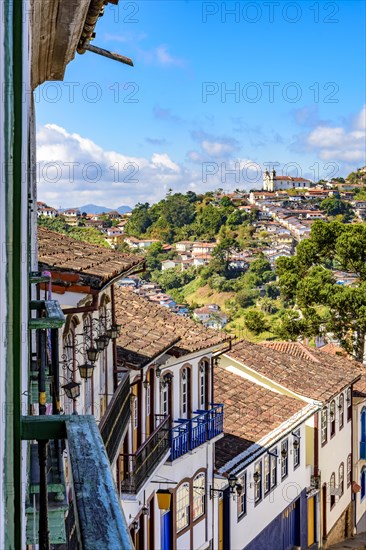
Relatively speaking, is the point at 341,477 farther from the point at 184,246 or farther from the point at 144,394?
the point at 184,246

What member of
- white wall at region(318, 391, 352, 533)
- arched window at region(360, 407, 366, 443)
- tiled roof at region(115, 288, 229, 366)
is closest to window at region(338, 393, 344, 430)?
white wall at region(318, 391, 352, 533)

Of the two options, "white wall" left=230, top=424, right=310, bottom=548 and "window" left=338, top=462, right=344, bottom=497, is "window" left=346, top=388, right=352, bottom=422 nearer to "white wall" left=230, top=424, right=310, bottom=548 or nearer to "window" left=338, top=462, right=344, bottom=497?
"window" left=338, top=462, right=344, bottom=497

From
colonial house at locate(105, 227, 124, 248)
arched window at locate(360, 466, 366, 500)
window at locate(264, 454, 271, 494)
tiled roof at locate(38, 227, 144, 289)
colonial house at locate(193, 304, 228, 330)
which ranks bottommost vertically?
arched window at locate(360, 466, 366, 500)

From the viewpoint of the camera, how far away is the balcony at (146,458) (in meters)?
14.2

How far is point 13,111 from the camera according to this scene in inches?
91.5

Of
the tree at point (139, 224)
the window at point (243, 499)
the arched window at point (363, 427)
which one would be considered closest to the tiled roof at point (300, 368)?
the arched window at point (363, 427)

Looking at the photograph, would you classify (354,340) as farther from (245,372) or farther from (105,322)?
(105,322)

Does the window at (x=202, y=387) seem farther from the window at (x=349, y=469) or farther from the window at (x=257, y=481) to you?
the window at (x=349, y=469)

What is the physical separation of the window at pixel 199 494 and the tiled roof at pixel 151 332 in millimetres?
3206

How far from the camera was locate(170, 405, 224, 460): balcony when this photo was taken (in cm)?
1714

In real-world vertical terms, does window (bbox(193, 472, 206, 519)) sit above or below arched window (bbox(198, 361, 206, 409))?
below

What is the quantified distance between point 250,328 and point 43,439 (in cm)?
3613

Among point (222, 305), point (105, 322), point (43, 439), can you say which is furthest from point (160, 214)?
point (43, 439)

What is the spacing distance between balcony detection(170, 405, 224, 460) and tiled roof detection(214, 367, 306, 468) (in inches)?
63.7
